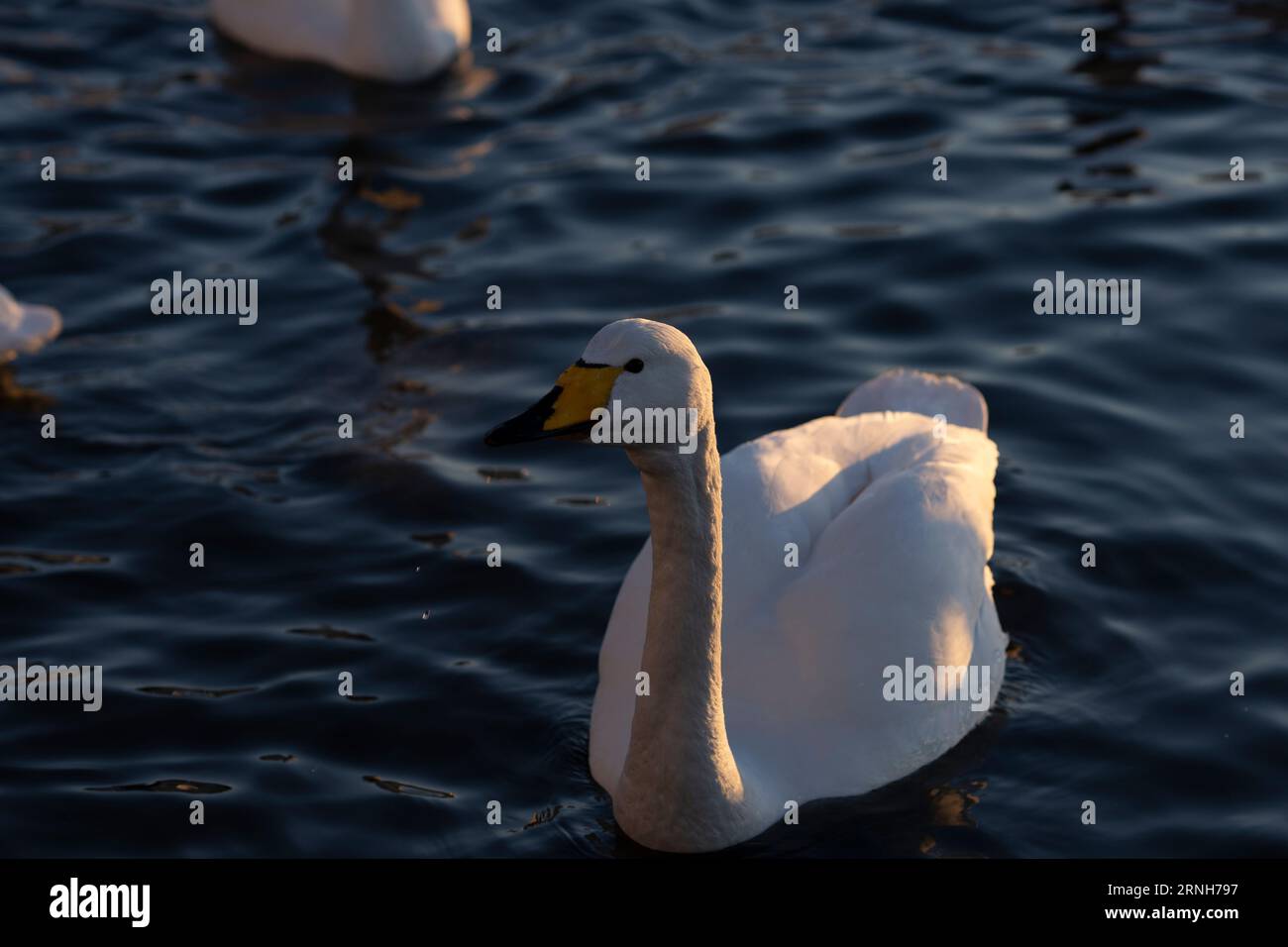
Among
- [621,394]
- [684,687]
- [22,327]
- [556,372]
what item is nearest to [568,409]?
[621,394]

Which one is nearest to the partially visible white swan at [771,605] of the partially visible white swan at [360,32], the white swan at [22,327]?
the white swan at [22,327]

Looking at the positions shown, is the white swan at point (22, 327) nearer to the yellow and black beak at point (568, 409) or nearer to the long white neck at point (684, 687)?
the long white neck at point (684, 687)

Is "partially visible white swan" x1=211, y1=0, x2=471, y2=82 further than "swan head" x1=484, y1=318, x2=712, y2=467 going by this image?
Yes

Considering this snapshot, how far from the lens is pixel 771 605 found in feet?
23.0

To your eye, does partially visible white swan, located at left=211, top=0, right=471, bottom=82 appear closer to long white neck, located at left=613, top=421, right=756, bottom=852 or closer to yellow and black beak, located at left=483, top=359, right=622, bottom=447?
long white neck, located at left=613, top=421, right=756, bottom=852

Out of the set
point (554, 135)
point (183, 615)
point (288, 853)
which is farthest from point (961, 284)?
point (288, 853)

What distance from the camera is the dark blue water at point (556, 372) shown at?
724cm

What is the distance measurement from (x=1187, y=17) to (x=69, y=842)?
11.1 m

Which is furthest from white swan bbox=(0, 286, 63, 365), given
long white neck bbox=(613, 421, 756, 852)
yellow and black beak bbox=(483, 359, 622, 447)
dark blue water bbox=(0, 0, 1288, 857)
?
yellow and black beak bbox=(483, 359, 622, 447)

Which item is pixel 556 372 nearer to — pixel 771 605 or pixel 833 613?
pixel 771 605

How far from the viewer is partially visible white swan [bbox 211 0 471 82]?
45.0 ft

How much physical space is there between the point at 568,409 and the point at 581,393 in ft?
0.20
